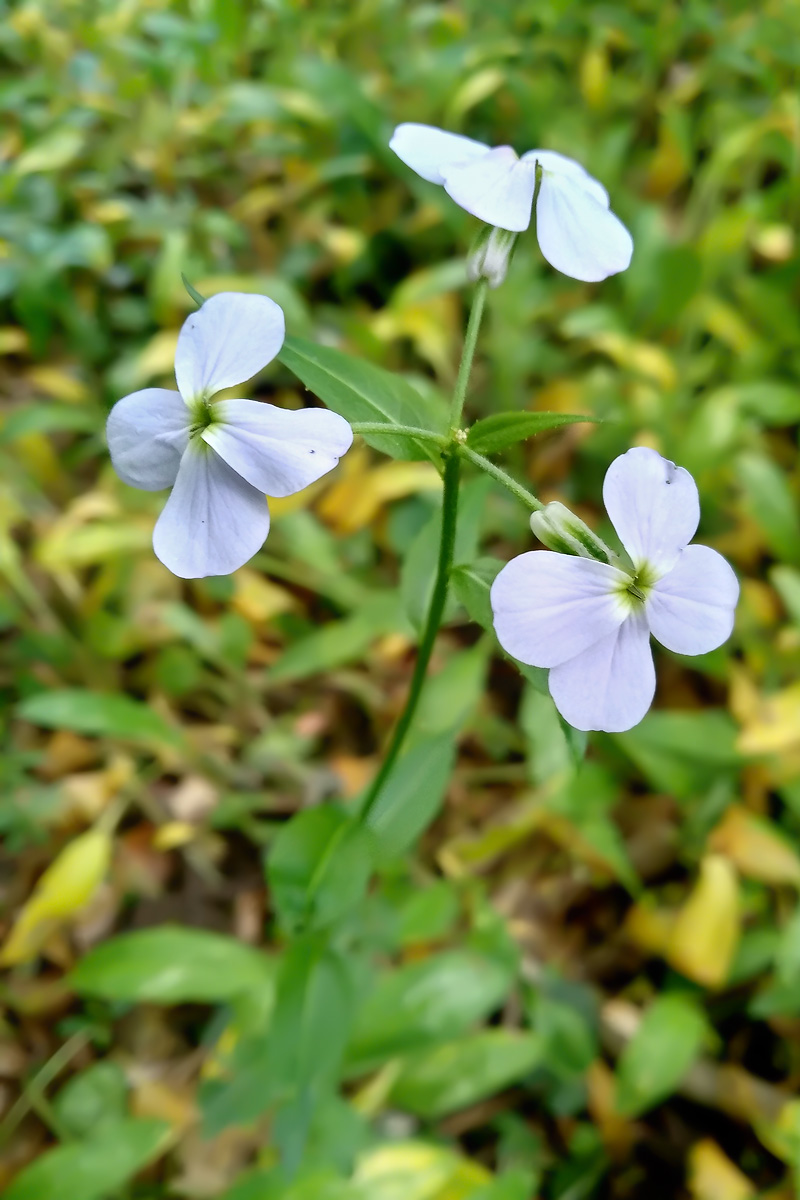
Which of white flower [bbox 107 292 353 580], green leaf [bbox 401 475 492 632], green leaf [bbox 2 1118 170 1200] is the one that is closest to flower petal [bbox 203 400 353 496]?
white flower [bbox 107 292 353 580]

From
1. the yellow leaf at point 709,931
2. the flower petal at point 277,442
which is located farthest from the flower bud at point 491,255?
the yellow leaf at point 709,931

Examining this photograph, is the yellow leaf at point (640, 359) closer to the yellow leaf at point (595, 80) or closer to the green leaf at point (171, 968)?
the yellow leaf at point (595, 80)

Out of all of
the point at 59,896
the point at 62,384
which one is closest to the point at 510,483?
the point at 59,896

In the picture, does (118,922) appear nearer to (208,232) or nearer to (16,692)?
(16,692)

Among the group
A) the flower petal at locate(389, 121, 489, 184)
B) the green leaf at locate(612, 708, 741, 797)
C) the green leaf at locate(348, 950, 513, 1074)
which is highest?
the flower petal at locate(389, 121, 489, 184)

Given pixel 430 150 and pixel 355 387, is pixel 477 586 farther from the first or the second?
pixel 430 150

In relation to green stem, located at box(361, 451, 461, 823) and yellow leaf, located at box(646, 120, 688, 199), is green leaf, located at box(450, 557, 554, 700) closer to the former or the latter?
green stem, located at box(361, 451, 461, 823)
